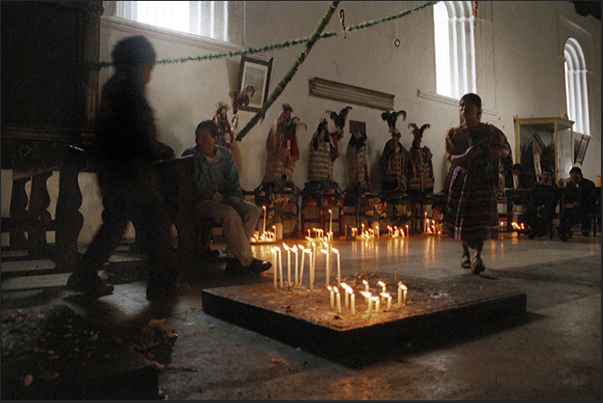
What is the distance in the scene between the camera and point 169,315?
2377 mm

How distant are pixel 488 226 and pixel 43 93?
5780 mm

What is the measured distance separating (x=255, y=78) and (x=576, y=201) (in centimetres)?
648

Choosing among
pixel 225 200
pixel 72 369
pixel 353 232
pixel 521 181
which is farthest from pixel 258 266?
pixel 521 181

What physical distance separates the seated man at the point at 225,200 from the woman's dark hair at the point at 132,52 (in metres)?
1.11

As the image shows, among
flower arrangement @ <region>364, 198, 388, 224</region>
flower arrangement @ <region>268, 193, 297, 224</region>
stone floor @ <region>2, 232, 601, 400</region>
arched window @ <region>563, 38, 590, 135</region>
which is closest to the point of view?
stone floor @ <region>2, 232, 601, 400</region>

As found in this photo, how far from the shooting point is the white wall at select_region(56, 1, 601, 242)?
25.6 feet

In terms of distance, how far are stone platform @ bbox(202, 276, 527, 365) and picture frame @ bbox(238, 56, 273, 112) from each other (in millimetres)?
6510

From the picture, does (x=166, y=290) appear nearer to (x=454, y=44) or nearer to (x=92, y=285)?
(x=92, y=285)

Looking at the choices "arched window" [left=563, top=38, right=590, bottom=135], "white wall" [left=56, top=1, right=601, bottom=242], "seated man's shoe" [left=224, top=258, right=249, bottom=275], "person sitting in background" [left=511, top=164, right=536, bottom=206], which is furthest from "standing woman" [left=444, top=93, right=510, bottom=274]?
"arched window" [left=563, top=38, right=590, bottom=135]

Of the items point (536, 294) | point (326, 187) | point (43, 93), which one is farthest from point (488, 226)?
point (43, 93)

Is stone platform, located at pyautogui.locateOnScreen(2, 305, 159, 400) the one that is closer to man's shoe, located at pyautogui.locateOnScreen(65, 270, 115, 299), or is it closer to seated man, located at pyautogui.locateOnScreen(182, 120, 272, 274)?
man's shoe, located at pyautogui.locateOnScreen(65, 270, 115, 299)

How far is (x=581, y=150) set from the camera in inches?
691

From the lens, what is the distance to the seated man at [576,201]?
8328 millimetres

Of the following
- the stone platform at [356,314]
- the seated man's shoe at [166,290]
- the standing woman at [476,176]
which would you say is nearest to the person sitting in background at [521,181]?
the standing woman at [476,176]
